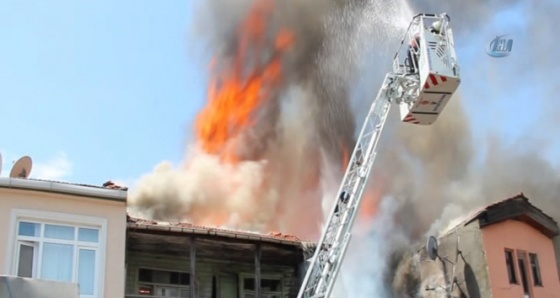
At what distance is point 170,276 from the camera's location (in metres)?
17.7

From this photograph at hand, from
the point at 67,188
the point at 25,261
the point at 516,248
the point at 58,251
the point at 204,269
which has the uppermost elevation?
the point at 67,188

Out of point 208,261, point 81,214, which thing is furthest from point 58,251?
point 208,261

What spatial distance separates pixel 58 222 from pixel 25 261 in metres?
1.03

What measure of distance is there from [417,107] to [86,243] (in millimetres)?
7752

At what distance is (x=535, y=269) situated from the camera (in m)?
21.2

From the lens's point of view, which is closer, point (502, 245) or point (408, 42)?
point (408, 42)

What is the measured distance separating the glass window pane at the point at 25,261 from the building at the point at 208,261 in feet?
7.85

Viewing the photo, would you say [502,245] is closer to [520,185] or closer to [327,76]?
[520,185]

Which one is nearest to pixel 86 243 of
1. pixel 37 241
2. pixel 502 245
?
pixel 37 241

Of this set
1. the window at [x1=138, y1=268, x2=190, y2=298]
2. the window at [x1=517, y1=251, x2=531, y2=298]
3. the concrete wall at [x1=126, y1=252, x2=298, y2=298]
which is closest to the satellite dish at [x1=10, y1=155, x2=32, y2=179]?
the concrete wall at [x1=126, y1=252, x2=298, y2=298]

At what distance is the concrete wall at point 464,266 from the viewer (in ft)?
65.6

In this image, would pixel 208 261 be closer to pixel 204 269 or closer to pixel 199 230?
pixel 204 269

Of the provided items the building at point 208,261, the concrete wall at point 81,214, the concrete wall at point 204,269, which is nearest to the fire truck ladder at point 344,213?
the building at point 208,261

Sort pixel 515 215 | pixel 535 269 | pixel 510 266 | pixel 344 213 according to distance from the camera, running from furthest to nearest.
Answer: pixel 535 269 → pixel 515 215 → pixel 510 266 → pixel 344 213
